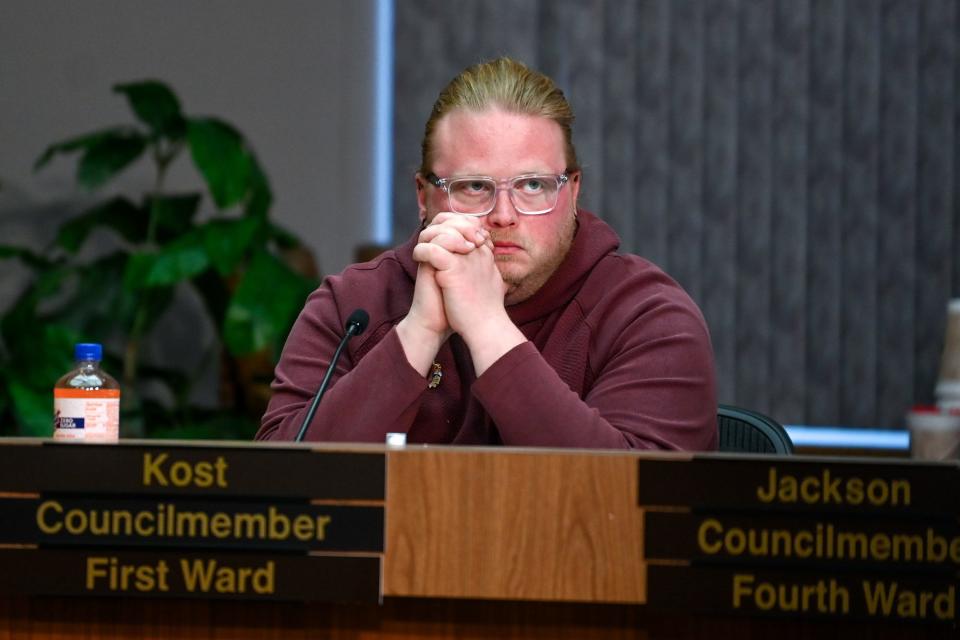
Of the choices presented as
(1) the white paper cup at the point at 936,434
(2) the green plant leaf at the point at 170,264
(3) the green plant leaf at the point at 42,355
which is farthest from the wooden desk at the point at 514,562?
(3) the green plant leaf at the point at 42,355

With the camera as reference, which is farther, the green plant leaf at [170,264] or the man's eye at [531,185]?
the green plant leaf at [170,264]

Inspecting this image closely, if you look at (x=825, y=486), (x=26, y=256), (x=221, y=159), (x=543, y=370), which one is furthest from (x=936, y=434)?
(x=26, y=256)

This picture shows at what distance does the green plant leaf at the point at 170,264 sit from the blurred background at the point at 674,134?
0.50 m

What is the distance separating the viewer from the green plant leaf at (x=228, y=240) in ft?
11.0

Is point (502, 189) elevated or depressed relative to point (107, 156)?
depressed

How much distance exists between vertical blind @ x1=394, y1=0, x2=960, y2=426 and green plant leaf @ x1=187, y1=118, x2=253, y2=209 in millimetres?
941

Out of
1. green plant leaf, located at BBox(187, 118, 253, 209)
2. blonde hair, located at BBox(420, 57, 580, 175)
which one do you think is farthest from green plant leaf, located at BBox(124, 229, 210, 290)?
blonde hair, located at BBox(420, 57, 580, 175)

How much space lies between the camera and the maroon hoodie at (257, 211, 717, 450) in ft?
4.78

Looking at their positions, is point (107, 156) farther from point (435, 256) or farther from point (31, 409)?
point (435, 256)

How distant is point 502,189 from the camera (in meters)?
1.67

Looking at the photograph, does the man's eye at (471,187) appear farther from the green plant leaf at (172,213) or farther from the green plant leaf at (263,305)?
the green plant leaf at (172,213)

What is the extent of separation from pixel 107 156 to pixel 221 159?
1.24 ft

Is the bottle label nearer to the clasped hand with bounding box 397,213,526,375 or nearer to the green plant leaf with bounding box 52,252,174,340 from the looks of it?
the clasped hand with bounding box 397,213,526,375

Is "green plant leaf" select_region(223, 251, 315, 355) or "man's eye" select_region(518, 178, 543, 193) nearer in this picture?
"man's eye" select_region(518, 178, 543, 193)
